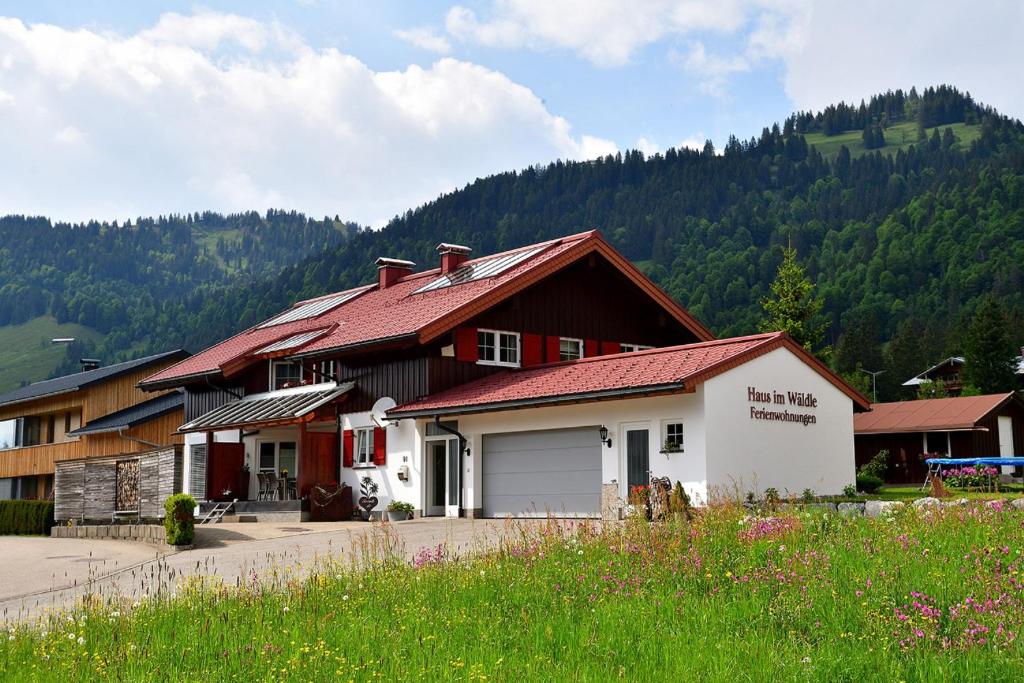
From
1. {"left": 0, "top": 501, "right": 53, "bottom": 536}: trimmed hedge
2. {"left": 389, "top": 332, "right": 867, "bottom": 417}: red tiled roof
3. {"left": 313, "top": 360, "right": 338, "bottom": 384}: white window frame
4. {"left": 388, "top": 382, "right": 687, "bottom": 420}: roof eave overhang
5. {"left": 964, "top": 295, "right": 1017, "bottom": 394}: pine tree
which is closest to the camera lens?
{"left": 388, "top": 382, "right": 687, "bottom": 420}: roof eave overhang

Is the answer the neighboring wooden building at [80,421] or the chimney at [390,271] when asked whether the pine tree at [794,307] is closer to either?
the chimney at [390,271]

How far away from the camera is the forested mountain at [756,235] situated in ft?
386

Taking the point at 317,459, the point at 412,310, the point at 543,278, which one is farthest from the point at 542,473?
the point at 317,459

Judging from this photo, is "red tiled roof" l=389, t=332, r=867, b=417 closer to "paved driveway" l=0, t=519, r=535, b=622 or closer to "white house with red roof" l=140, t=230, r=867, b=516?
"white house with red roof" l=140, t=230, r=867, b=516

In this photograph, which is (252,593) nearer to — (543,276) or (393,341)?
(393,341)

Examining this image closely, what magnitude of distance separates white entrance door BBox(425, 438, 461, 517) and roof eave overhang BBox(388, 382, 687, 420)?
1315 millimetres

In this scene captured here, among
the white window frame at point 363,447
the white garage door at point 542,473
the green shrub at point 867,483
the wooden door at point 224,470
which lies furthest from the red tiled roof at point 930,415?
the wooden door at point 224,470

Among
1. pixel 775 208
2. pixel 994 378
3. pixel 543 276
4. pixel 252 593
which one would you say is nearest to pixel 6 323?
pixel 775 208

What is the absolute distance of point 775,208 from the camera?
167750 millimetres

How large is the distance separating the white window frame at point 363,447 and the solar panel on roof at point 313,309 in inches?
310

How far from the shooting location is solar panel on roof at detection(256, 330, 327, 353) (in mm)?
33775

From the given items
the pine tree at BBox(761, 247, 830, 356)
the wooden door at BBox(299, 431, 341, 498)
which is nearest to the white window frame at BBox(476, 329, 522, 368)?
the wooden door at BBox(299, 431, 341, 498)

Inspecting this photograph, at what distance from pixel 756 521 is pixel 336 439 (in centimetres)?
2057

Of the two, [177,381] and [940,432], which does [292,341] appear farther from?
[940,432]
